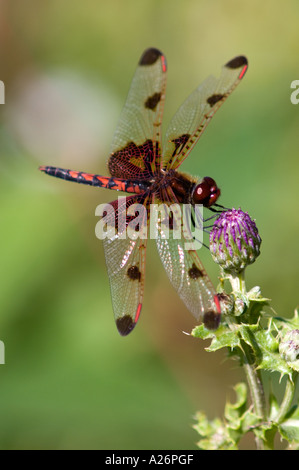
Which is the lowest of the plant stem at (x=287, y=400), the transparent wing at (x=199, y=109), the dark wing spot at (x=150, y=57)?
the plant stem at (x=287, y=400)

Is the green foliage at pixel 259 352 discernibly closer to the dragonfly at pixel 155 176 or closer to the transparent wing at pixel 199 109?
the dragonfly at pixel 155 176

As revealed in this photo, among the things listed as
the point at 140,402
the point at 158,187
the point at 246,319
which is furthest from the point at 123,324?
the point at 140,402

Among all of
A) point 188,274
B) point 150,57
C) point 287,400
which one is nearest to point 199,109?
point 150,57

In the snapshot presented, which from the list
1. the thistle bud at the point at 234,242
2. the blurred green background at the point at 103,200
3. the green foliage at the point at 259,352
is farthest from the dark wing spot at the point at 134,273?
the blurred green background at the point at 103,200

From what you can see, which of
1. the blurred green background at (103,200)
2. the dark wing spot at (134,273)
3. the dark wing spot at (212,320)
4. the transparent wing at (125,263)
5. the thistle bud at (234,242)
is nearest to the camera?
the dark wing spot at (212,320)

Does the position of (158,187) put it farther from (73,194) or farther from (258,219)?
(73,194)

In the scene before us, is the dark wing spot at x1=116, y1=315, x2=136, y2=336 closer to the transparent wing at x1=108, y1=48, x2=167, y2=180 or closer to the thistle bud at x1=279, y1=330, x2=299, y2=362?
the thistle bud at x1=279, y1=330, x2=299, y2=362

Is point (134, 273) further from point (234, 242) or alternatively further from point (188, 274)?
point (234, 242)
